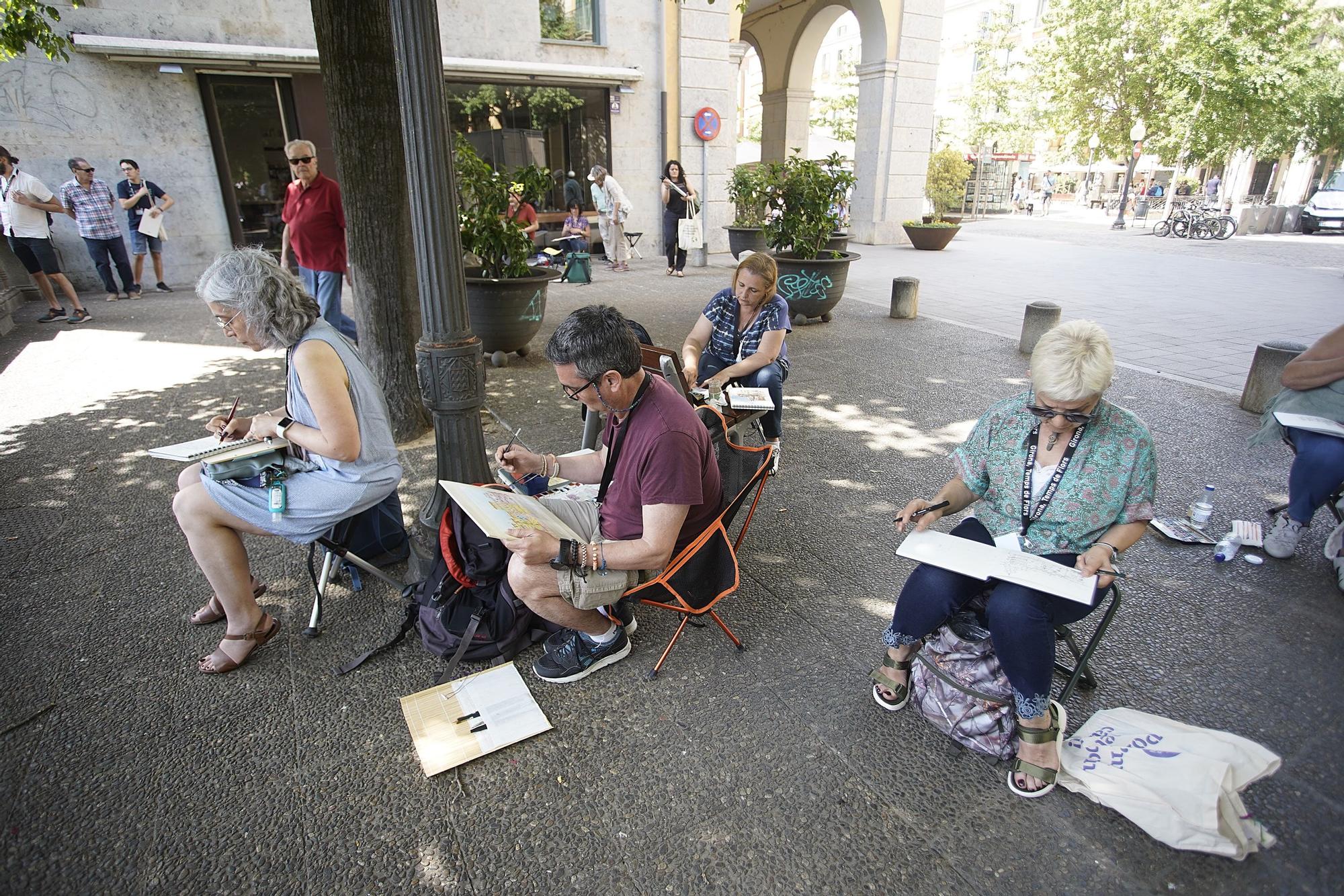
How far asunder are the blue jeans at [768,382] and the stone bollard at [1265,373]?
3.64 metres

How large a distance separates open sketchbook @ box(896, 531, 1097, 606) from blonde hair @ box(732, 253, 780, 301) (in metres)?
2.13

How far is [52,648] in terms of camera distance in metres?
2.76

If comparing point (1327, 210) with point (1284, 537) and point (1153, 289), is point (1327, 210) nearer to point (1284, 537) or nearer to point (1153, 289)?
point (1153, 289)

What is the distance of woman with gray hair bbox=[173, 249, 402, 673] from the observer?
2490 mm

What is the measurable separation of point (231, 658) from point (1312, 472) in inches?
182

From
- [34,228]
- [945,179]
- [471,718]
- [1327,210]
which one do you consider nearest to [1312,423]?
[471,718]

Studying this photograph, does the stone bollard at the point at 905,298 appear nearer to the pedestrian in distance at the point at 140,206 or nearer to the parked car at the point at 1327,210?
the pedestrian in distance at the point at 140,206

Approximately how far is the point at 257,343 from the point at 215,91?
11473 millimetres

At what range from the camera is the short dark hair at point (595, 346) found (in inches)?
86.0

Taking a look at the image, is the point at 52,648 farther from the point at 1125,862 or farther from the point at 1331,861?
the point at 1331,861

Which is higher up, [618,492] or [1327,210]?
[1327,210]

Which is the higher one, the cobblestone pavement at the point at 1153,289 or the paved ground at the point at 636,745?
the cobblestone pavement at the point at 1153,289

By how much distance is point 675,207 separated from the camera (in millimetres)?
11945

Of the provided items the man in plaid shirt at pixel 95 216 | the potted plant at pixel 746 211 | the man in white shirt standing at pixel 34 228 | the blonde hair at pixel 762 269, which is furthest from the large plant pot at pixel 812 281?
the man in plaid shirt at pixel 95 216
